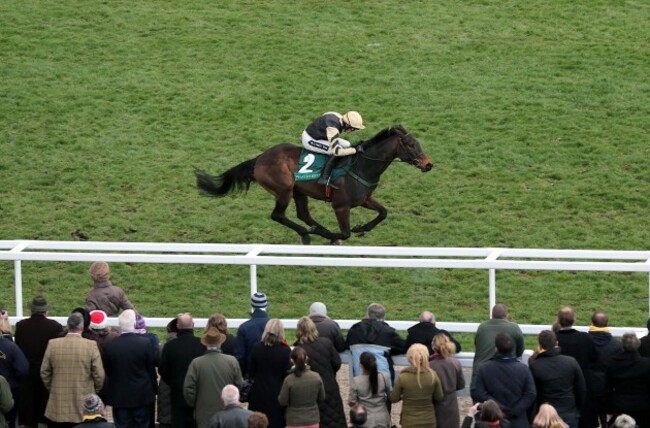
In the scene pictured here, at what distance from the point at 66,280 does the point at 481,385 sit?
744 cm

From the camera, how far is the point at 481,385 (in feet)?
35.5

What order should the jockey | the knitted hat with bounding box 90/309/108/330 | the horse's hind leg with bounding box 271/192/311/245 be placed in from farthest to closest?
the horse's hind leg with bounding box 271/192/311/245, the jockey, the knitted hat with bounding box 90/309/108/330

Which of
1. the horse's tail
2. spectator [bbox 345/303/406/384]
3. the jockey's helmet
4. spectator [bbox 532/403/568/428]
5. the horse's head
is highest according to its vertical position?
the jockey's helmet

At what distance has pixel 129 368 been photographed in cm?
1134

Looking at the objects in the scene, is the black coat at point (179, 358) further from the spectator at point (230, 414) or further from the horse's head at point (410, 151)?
the horse's head at point (410, 151)

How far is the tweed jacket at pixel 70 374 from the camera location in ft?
36.8

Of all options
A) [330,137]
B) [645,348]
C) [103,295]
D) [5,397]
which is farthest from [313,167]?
[5,397]

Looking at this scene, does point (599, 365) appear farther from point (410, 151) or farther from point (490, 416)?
point (410, 151)

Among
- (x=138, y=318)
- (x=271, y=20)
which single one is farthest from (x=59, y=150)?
(x=138, y=318)

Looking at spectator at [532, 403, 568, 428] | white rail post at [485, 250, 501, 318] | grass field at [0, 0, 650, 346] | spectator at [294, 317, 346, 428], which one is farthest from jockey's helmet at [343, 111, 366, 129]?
spectator at [532, 403, 568, 428]

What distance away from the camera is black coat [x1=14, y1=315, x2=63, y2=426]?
461 inches

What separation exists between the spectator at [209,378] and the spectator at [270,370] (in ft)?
0.49

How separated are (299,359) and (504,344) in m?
1.42

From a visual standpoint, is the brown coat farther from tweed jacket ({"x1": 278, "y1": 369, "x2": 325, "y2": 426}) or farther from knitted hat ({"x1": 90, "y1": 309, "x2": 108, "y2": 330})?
knitted hat ({"x1": 90, "y1": 309, "x2": 108, "y2": 330})
